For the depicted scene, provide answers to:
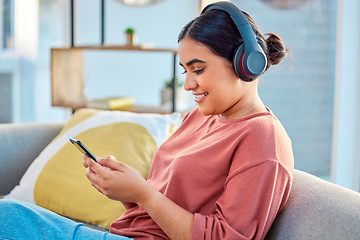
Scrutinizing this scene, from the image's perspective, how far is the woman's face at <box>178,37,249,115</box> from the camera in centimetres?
107

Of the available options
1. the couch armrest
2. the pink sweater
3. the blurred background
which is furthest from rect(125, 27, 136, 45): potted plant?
the pink sweater

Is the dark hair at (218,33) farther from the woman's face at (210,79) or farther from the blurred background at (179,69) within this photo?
the blurred background at (179,69)

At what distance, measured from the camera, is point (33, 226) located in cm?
100

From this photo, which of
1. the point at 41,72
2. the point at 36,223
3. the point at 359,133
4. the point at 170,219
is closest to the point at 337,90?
the point at 359,133

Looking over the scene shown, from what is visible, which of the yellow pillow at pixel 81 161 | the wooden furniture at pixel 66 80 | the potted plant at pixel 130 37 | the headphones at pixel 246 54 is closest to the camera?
the headphones at pixel 246 54

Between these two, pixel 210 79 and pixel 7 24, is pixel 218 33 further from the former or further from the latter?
pixel 7 24

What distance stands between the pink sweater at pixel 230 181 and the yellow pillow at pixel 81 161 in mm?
315

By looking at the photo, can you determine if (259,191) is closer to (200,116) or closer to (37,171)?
(200,116)

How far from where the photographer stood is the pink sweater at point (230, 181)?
3.13 ft

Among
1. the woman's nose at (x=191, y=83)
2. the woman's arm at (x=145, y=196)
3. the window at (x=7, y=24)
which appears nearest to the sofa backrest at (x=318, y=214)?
the woman's arm at (x=145, y=196)

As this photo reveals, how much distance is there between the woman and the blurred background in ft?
4.69

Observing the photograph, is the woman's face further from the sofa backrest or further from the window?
the window

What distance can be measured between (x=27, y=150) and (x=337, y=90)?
151 cm

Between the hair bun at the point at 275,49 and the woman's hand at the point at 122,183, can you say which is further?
the hair bun at the point at 275,49
